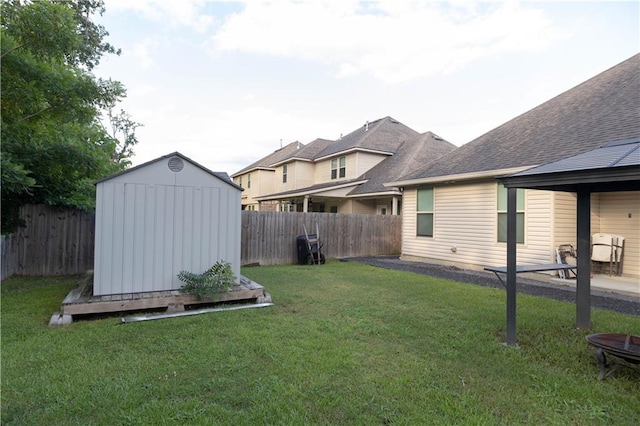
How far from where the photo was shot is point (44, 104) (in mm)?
6324

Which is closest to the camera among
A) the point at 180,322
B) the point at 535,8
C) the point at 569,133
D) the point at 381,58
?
the point at 180,322

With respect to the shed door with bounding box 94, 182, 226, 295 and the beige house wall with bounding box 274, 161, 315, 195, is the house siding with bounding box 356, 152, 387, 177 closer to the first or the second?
the beige house wall with bounding box 274, 161, 315, 195

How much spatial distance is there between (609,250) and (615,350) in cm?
665

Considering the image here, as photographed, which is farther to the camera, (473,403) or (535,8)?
(535,8)

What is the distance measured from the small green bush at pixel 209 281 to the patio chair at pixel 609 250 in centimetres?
854

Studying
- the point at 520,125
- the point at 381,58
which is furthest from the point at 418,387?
the point at 381,58

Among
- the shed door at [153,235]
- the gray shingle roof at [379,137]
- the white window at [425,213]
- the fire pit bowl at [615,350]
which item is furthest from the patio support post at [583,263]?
the gray shingle roof at [379,137]

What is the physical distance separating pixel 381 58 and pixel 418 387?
11759 mm

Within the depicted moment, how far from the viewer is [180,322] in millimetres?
4734

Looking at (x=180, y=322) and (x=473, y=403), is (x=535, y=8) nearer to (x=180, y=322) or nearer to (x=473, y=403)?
(x=473, y=403)

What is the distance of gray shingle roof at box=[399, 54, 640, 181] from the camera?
323 inches

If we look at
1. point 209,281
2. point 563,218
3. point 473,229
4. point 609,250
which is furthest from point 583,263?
point 473,229

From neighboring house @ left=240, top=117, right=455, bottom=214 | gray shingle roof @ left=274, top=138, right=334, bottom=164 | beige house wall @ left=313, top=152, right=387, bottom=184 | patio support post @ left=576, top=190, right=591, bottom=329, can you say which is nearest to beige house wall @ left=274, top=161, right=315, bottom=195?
neighboring house @ left=240, top=117, right=455, bottom=214

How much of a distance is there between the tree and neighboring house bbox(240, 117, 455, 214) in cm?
1031
